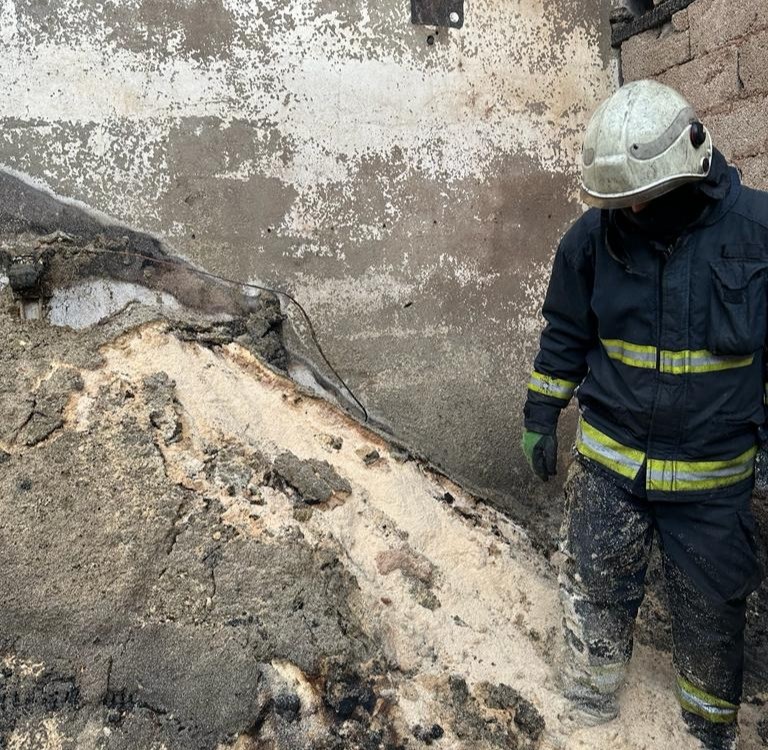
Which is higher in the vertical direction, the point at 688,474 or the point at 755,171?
the point at 755,171

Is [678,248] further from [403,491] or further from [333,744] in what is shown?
[333,744]

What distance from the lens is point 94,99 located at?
3.00 meters

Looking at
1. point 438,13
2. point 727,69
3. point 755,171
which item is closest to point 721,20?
point 727,69

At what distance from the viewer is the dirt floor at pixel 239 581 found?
1.92 meters

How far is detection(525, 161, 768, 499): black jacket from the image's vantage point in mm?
1932

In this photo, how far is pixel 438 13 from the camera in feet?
11.2

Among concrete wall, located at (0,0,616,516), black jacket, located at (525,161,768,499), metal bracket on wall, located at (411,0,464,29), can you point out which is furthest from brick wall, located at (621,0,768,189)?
black jacket, located at (525,161,768,499)

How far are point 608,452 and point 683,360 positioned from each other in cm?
36

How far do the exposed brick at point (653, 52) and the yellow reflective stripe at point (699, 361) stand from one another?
6.34 feet

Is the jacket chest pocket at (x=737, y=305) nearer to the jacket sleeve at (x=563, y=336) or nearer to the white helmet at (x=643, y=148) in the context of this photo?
the white helmet at (x=643, y=148)

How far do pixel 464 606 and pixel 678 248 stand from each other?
1.28 m

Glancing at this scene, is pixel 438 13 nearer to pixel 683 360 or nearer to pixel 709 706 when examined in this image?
pixel 683 360

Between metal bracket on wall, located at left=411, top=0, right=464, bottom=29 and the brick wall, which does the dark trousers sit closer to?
the brick wall

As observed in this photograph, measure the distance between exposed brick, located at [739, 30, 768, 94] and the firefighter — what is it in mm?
1213
